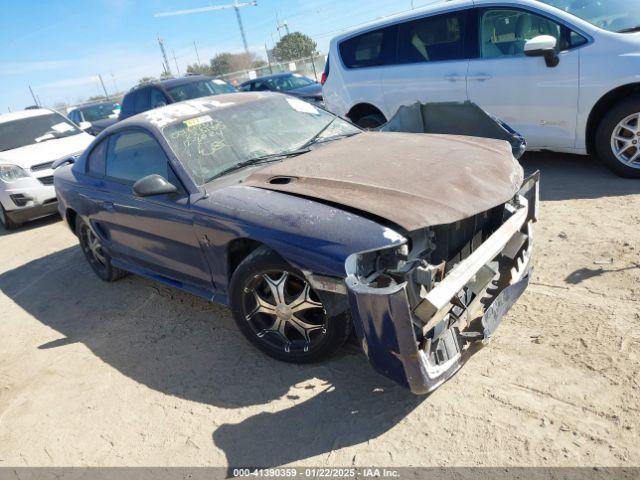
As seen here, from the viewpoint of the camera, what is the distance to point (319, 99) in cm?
1174

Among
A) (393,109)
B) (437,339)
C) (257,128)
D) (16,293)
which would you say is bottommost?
(16,293)

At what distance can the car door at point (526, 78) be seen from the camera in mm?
4867

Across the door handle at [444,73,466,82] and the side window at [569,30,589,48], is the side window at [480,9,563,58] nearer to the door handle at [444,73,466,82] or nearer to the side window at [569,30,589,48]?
the side window at [569,30,589,48]

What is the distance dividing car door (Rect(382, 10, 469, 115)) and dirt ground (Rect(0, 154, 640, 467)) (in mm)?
2292

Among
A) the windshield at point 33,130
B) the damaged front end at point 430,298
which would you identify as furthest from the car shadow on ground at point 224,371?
the windshield at point 33,130

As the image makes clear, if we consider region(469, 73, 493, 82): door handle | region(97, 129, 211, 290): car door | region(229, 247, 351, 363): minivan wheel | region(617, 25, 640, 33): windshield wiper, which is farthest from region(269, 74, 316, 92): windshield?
region(229, 247, 351, 363): minivan wheel

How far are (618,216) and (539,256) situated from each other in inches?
A: 36.2

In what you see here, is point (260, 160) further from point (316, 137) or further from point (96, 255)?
point (96, 255)

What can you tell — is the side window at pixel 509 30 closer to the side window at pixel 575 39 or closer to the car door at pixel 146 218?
the side window at pixel 575 39

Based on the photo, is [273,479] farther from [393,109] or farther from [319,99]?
[319,99]

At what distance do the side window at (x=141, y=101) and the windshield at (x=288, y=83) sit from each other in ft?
14.0

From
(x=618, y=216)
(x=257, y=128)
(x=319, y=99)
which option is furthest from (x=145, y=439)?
(x=319, y=99)

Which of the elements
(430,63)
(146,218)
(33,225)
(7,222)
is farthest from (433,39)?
(7,222)

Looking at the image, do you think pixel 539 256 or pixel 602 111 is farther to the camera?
pixel 602 111
